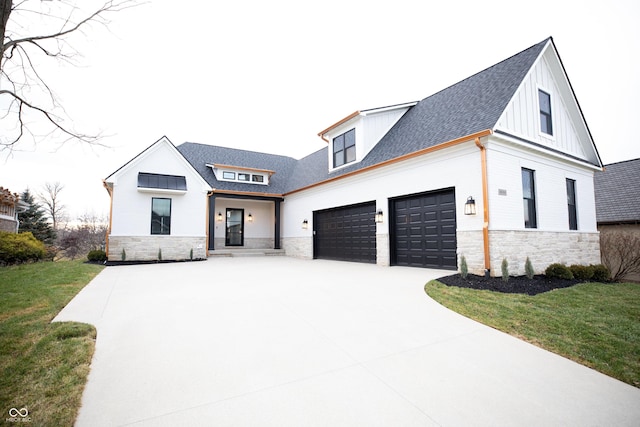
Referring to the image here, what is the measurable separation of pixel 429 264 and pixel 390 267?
1.38 meters

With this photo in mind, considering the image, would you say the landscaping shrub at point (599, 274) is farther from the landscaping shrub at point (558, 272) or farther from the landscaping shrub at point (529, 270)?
the landscaping shrub at point (529, 270)

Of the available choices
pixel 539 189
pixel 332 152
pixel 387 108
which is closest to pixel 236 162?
pixel 332 152

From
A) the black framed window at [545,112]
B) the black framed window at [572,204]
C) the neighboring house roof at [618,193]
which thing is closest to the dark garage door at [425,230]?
the black framed window at [545,112]

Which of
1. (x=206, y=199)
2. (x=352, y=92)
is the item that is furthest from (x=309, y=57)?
(x=206, y=199)

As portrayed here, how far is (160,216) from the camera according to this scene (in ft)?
45.1

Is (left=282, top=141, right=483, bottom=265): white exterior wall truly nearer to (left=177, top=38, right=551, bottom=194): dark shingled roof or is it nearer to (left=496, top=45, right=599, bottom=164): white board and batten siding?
(left=177, top=38, right=551, bottom=194): dark shingled roof

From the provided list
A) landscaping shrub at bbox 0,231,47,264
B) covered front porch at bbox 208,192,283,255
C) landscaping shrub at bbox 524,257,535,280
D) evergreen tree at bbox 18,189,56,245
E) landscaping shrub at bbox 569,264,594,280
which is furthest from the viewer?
evergreen tree at bbox 18,189,56,245

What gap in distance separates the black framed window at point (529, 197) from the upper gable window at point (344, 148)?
654 centimetres

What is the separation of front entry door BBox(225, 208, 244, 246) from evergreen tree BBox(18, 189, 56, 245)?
1678 cm

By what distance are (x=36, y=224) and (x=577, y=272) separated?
33825 mm

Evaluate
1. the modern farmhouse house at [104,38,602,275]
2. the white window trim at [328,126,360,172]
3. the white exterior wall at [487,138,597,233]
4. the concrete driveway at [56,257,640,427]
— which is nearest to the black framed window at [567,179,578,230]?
the modern farmhouse house at [104,38,602,275]

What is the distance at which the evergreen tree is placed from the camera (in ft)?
73.6

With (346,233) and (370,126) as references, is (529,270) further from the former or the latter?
(370,126)

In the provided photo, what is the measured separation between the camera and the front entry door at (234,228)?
60.4 feet
